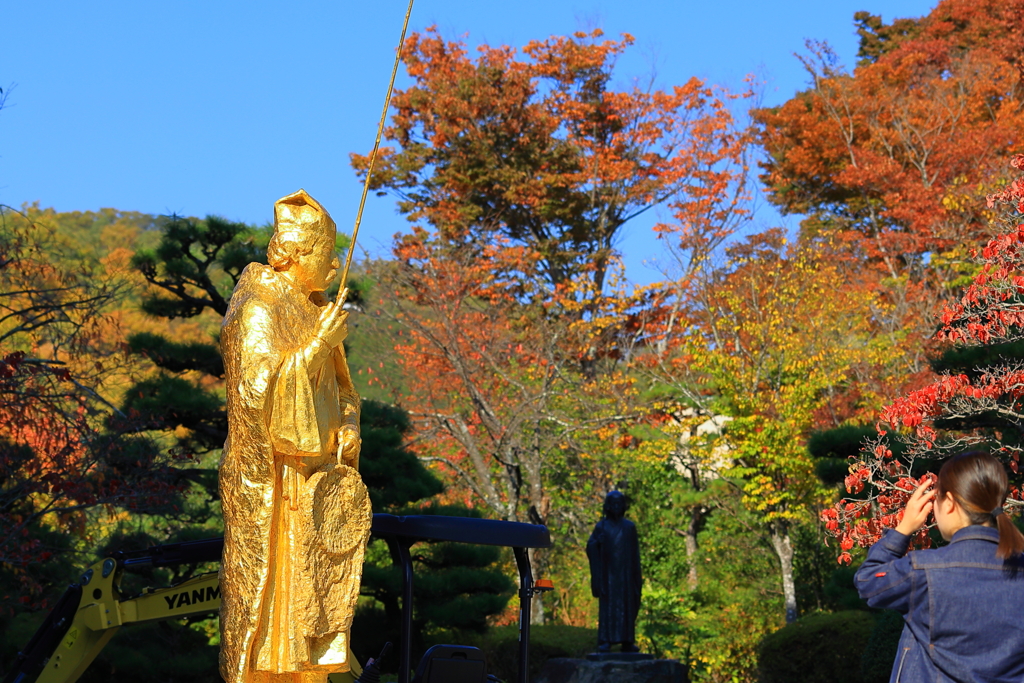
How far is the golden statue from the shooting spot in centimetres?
339

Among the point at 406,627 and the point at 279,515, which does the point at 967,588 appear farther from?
the point at 406,627

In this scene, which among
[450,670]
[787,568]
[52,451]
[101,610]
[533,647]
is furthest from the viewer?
[787,568]

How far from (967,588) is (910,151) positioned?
53.7 feet

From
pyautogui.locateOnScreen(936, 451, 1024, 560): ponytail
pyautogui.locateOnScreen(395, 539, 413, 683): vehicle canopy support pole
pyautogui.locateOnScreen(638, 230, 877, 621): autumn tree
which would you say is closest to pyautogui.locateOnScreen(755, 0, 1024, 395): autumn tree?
pyautogui.locateOnScreen(638, 230, 877, 621): autumn tree

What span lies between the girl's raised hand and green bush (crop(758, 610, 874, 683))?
7953 mm

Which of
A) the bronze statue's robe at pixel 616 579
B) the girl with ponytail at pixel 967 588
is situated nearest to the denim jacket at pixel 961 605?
the girl with ponytail at pixel 967 588

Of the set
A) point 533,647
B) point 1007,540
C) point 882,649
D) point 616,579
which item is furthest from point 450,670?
point 533,647

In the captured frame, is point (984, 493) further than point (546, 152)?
No

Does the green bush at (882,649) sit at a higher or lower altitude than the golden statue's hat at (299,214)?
lower

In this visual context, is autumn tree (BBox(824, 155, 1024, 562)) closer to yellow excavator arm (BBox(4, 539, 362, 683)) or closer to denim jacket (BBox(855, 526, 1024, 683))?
yellow excavator arm (BBox(4, 539, 362, 683))

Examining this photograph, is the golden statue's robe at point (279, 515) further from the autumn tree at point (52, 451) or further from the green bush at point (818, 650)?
the green bush at point (818, 650)

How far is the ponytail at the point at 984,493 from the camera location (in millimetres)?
2354

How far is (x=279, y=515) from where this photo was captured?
3.49 meters

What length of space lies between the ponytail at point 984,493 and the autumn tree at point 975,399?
3.95 m
